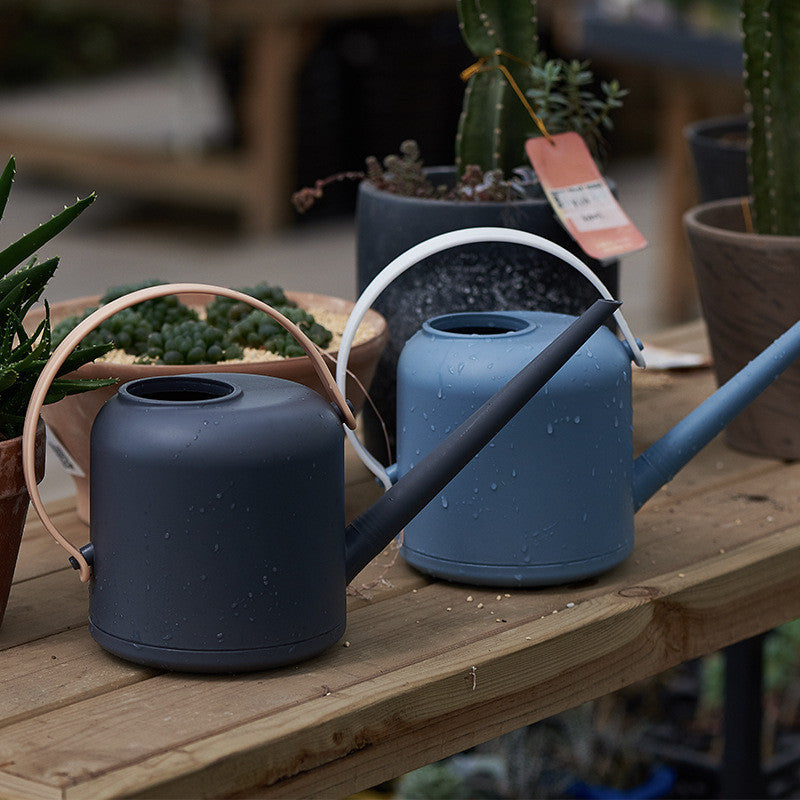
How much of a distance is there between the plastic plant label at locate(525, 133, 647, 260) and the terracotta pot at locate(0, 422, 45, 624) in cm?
58

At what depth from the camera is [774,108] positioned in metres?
1.41

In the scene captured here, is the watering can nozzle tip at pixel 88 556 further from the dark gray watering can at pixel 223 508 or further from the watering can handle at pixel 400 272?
the watering can handle at pixel 400 272

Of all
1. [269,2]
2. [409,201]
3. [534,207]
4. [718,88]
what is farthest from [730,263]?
[269,2]

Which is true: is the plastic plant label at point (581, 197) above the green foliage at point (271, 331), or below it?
above

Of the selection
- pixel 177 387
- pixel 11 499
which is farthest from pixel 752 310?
pixel 11 499

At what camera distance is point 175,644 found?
0.89 meters

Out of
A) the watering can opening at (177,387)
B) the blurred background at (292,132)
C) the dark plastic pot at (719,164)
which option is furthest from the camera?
the blurred background at (292,132)

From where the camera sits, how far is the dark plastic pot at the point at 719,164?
5.90ft

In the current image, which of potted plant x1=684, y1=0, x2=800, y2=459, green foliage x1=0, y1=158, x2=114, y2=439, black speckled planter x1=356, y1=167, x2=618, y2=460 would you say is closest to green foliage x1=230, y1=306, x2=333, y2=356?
black speckled planter x1=356, y1=167, x2=618, y2=460

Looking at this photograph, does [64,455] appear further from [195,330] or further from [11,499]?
[11,499]

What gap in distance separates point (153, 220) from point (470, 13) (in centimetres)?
466

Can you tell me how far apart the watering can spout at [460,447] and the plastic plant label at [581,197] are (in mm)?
350

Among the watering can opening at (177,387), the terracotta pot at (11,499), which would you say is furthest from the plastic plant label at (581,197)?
the terracotta pot at (11,499)

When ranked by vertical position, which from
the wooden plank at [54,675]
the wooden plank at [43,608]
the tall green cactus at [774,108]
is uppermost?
the tall green cactus at [774,108]
